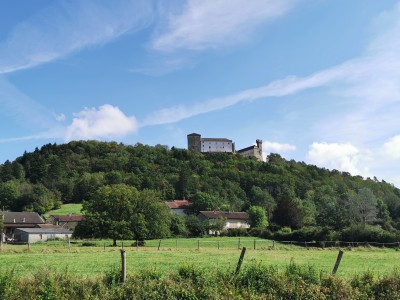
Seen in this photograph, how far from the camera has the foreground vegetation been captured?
11.4m

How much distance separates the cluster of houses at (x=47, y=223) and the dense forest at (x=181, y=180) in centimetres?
846

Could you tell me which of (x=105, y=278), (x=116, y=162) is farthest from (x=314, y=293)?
(x=116, y=162)

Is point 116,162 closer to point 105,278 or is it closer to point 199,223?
point 199,223

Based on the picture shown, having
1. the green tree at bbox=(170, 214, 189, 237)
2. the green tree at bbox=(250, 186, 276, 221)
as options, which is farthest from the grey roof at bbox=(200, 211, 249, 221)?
the green tree at bbox=(170, 214, 189, 237)

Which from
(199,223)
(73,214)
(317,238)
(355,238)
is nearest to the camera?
(355,238)

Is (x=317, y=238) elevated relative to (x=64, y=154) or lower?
lower

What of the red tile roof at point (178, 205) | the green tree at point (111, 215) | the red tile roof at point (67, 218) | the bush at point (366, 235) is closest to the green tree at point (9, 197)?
the red tile roof at point (67, 218)

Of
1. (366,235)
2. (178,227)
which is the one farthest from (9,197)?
(366,235)

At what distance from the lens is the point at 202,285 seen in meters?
12.2

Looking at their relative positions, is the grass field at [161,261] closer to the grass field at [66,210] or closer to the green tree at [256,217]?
the green tree at [256,217]

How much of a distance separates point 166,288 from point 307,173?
6760 inches

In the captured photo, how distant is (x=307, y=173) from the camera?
177m

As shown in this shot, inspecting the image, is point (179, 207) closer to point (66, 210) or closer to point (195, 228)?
point (195, 228)

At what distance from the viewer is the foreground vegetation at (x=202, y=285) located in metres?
11.4
